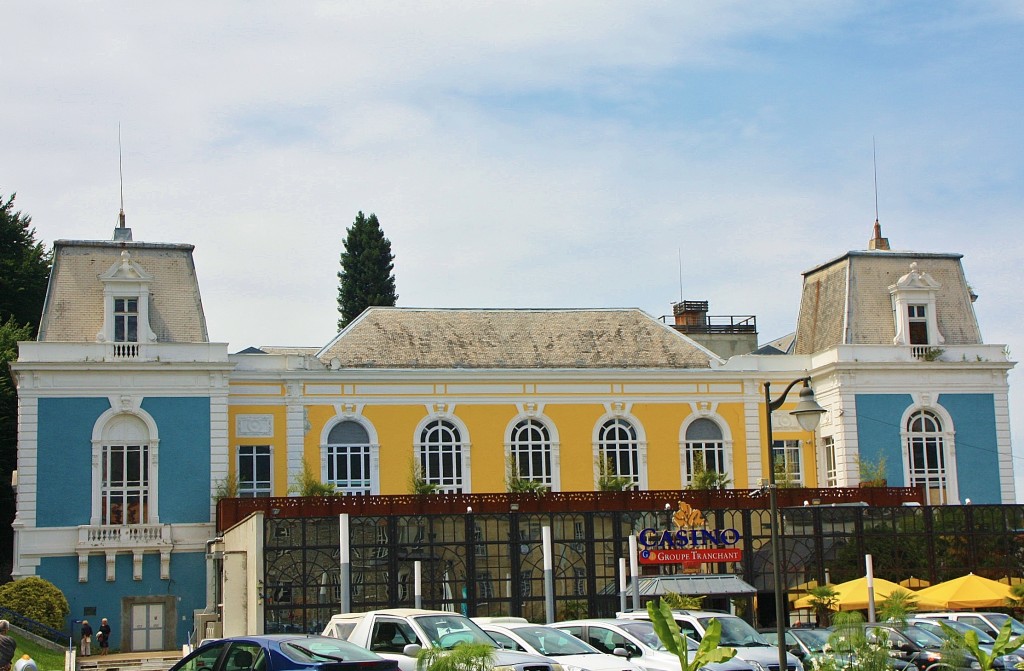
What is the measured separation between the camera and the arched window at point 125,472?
145 ft

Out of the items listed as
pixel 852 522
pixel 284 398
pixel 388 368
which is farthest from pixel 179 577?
pixel 852 522

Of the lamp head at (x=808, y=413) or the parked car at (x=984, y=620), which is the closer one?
the lamp head at (x=808, y=413)

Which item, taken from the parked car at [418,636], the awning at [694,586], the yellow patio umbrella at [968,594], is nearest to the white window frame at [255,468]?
the awning at [694,586]

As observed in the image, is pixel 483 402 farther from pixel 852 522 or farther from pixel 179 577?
pixel 852 522

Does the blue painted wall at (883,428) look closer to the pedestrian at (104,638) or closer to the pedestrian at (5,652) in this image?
the pedestrian at (104,638)

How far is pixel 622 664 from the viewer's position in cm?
2159

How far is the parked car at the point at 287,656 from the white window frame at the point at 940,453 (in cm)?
3511

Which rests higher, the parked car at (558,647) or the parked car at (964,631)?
the parked car at (558,647)

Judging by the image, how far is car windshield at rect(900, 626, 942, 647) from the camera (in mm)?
26594

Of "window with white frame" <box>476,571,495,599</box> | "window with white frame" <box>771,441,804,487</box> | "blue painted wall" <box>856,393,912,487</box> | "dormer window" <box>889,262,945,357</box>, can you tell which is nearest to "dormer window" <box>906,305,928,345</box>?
"dormer window" <box>889,262,945,357</box>

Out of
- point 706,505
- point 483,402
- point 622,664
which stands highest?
point 483,402

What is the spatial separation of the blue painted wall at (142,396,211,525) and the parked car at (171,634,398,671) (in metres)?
27.6

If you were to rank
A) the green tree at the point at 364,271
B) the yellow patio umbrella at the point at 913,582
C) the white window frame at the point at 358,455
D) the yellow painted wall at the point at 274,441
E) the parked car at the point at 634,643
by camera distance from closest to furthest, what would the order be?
the parked car at the point at 634,643 < the yellow patio umbrella at the point at 913,582 < the yellow painted wall at the point at 274,441 < the white window frame at the point at 358,455 < the green tree at the point at 364,271

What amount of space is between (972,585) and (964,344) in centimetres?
1886
